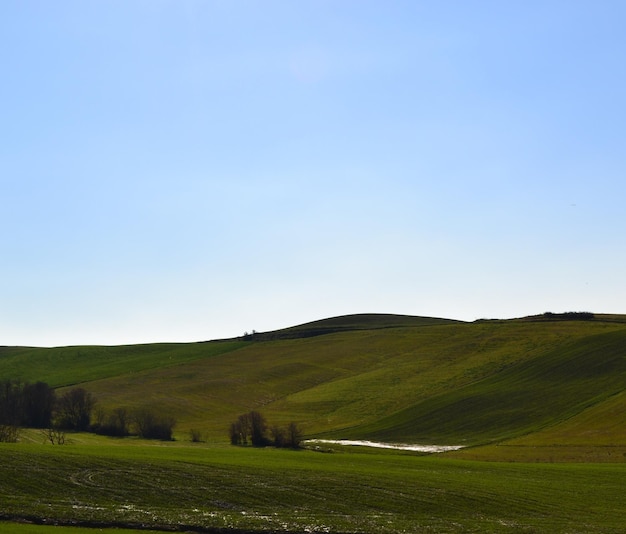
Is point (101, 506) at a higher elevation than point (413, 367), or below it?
below

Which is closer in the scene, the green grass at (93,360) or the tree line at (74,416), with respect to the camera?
the tree line at (74,416)

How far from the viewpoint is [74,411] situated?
10000cm

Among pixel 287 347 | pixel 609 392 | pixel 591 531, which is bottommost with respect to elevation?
pixel 591 531

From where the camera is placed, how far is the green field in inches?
1500

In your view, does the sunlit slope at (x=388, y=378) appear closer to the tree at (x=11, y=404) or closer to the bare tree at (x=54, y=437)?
the tree at (x=11, y=404)

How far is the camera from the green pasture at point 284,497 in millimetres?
35500

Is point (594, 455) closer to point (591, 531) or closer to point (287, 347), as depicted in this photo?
point (591, 531)

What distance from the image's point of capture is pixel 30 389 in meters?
101

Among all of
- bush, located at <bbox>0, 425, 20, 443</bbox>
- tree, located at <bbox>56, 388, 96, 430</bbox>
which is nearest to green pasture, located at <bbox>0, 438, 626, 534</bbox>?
bush, located at <bbox>0, 425, 20, 443</bbox>

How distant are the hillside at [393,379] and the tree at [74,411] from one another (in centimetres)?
941

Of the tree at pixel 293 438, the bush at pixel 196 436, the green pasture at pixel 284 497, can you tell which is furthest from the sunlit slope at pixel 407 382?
the green pasture at pixel 284 497

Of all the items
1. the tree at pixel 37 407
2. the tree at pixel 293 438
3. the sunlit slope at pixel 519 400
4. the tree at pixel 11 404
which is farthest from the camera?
the tree at pixel 37 407

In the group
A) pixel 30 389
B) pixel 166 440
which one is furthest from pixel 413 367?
pixel 30 389

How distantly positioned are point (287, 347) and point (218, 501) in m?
112
